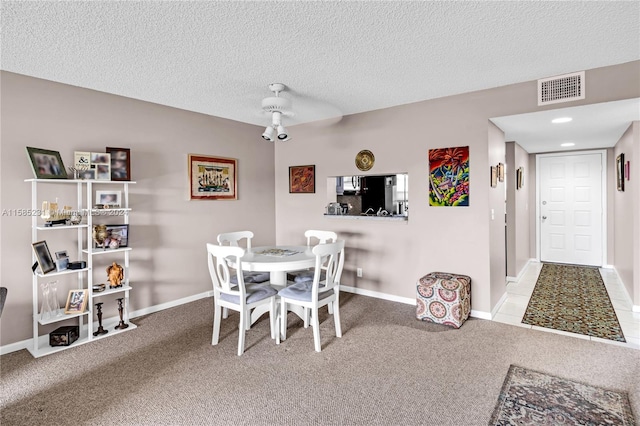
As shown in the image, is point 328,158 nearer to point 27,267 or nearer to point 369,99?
point 369,99

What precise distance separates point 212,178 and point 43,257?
2010 millimetres

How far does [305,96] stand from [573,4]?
2.30m

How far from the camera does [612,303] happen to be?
158 inches

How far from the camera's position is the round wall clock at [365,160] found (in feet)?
14.2

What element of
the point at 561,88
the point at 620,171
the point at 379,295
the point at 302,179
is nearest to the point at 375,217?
the point at 379,295

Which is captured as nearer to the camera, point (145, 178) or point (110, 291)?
point (110, 291)

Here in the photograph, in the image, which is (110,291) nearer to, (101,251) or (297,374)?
(101,251)

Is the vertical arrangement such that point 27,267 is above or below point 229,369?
above

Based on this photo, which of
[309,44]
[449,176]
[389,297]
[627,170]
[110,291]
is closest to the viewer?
[309,44]

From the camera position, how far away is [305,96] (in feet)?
11.9

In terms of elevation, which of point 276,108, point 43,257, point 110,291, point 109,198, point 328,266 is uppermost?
point 276,108

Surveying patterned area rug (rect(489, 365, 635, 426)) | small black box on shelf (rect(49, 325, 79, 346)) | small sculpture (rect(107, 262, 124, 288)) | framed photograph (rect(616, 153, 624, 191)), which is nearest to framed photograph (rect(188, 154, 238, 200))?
small sculpture (rect(107, 262, 124, 288))

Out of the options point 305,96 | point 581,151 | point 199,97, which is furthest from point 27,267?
point 581,151

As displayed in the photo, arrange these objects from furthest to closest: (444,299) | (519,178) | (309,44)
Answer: (519,178) → (444,299) → (309,44)
